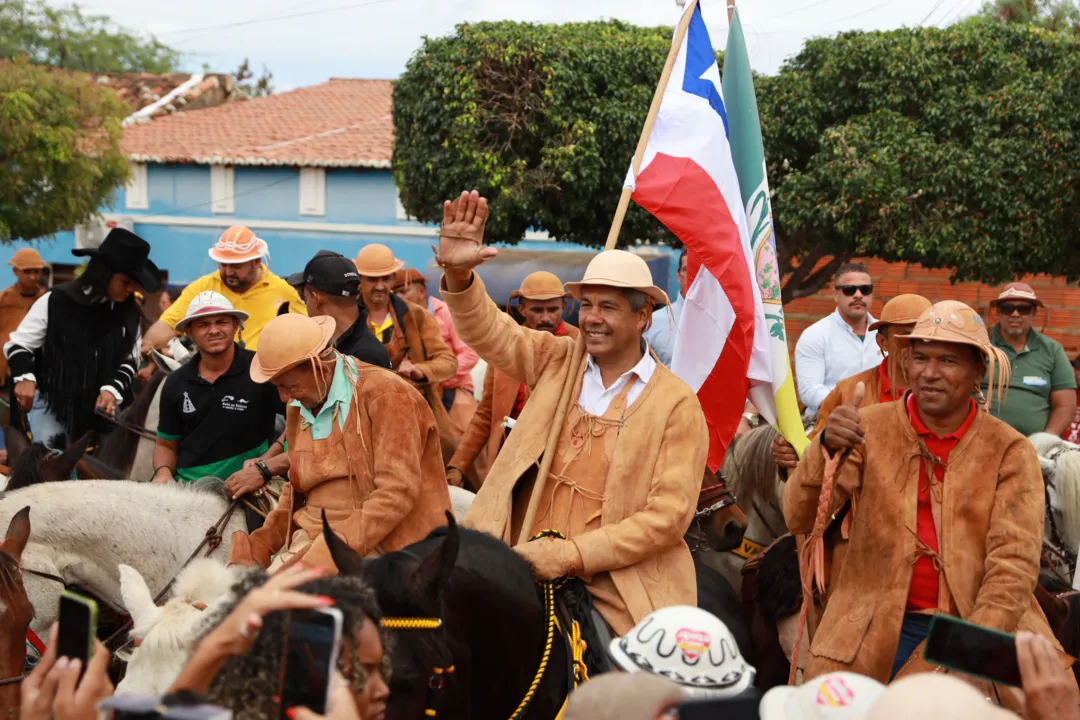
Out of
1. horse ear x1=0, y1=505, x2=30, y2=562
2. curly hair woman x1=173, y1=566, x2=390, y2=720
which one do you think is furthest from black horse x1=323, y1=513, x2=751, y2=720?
horse ear x1=0, y1=505, x2=30, y2=562

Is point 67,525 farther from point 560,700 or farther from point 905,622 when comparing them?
point 905,622

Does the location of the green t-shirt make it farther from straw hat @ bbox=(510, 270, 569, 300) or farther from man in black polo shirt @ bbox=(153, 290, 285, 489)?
man in black polo shirt @ bbox=(153, 290, 285, 489)

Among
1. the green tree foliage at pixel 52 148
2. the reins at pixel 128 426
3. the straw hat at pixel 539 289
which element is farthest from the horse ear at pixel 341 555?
the green tree foliage at pixel 52 148

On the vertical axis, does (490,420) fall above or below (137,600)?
below

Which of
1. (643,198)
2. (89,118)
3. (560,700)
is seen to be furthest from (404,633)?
(89,118)

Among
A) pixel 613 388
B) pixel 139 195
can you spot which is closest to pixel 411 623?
pixel 613 388

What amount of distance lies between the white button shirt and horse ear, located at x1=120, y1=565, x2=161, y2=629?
520 cm

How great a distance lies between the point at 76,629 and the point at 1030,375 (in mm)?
7276

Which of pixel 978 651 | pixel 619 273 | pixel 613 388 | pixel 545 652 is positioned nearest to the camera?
pixel 978 651

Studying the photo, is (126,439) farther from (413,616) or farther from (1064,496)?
(1064,496)

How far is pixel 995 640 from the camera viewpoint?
2818 mm

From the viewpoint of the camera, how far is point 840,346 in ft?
25.3

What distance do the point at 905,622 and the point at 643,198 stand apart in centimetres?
231

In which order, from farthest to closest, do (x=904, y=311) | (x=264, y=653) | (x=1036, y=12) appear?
(x=1036, y=12), (x=904, y=311), (x=264, y=653)
